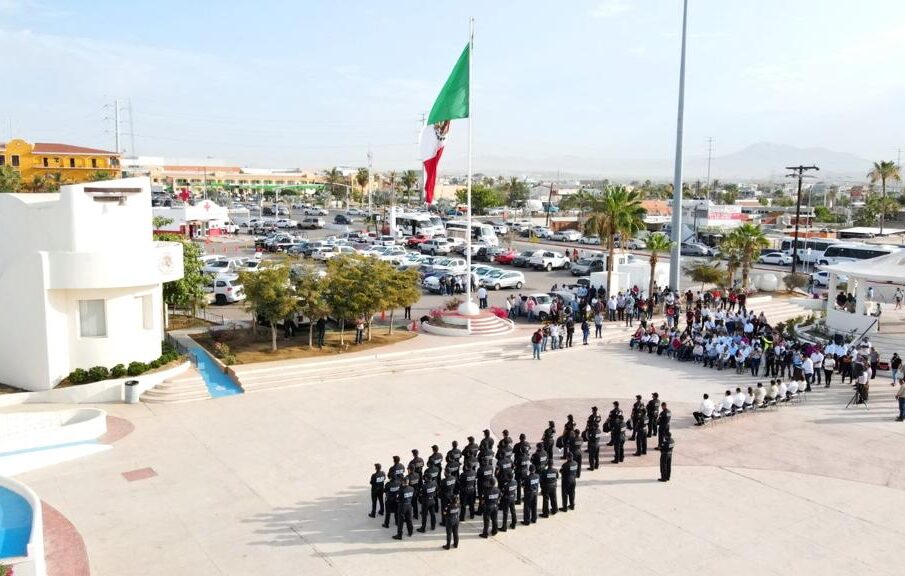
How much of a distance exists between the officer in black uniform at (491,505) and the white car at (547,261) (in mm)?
36997

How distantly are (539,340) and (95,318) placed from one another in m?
14.5

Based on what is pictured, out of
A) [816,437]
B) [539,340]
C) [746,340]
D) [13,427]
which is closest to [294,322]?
[539,340]

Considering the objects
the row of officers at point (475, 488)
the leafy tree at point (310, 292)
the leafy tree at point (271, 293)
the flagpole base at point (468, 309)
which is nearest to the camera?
the row of officers at point (475, 488)

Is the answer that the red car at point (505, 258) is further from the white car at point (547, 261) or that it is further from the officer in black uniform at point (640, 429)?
the officer in black uniform at point (640, 429)

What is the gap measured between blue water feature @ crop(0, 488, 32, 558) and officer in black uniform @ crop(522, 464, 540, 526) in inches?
328

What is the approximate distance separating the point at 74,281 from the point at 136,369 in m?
3.09

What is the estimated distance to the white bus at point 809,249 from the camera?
5463 cm

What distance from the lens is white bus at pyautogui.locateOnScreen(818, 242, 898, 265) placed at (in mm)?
49688

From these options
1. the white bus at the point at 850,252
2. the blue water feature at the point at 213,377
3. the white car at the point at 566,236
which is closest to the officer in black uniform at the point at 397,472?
the blue water feature at the point at 213,377

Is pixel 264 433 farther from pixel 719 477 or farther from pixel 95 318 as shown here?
pixel 719 477

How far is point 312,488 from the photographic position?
595 inches

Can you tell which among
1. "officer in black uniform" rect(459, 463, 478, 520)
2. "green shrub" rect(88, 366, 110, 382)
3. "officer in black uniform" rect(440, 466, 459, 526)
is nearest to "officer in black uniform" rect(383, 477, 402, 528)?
"officer in black uniform" rect(440, 466, 459, 526)

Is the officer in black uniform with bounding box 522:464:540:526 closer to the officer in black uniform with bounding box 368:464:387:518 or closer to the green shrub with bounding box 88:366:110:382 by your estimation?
the officer in black uniform with bounding box 368:464:387:518

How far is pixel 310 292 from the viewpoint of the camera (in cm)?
2495
